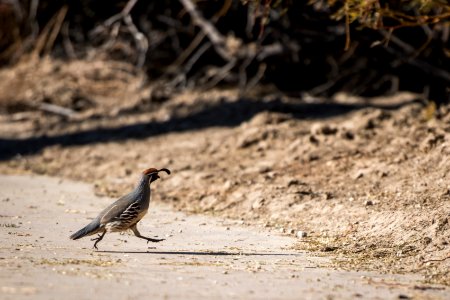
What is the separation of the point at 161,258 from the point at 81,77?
11.7 metres

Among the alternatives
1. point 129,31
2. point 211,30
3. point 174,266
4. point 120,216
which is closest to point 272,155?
point 211,30

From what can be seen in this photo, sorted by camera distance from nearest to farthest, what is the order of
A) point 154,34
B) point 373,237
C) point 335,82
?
1. point 373,237
2. point 335,82
3. point 154,34

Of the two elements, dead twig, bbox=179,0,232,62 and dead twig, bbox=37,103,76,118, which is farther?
dead twig, bbox=37,103,76,118

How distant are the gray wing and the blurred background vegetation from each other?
4680 mm

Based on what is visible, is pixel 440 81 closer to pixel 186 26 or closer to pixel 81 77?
pixel 186 26

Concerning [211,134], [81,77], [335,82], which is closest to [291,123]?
[211,134]

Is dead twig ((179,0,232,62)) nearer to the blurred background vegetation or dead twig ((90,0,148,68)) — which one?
the blurred background vegetation

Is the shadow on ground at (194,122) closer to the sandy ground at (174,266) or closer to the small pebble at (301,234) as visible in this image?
the sandy ground at (174,266)

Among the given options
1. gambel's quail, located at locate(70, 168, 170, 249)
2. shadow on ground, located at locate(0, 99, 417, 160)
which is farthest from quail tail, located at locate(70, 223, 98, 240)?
shadow on ground, located at locate(0, 99, 417, 160)

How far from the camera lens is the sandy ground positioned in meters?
5.46

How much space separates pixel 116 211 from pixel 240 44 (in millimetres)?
9628

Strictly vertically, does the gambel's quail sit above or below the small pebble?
above

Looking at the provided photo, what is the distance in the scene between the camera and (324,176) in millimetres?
10297

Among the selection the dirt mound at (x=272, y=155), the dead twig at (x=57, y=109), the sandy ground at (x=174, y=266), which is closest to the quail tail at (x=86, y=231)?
the sandy ground at (x=174, y=266)
